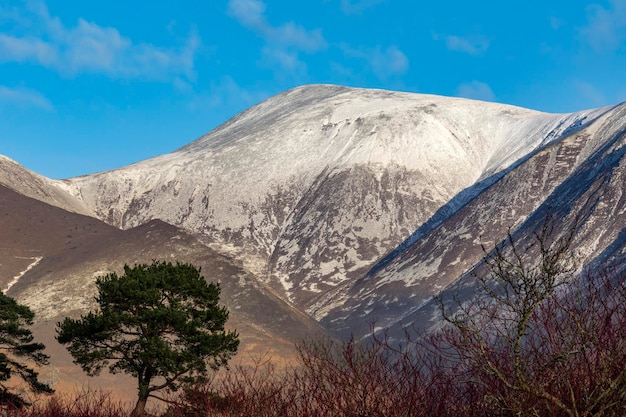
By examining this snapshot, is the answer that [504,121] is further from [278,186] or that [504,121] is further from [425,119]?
[278,186]

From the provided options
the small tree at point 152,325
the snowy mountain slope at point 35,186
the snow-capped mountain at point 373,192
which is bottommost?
the small tree at point 152,325

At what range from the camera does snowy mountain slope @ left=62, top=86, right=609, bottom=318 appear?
113625 millimetres

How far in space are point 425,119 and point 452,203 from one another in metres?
31.0

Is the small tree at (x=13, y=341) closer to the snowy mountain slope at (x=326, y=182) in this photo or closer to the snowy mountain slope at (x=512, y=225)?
the snowy mountain slope at (x=512, y=225)

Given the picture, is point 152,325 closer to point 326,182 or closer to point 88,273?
point 88,273

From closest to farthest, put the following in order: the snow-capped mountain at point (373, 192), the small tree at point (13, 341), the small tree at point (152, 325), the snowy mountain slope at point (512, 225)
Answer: the small tree at point (13, 341)
the small tree at point (152, 325)
the snowy mountain slope at point (512, 225)
the snow-capped mountain at point (373, 192)

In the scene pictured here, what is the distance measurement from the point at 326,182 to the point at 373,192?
31.9 ft

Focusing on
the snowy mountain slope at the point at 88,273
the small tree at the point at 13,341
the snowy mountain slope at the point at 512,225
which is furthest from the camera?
the snowy mountain slope at the point at 512,225

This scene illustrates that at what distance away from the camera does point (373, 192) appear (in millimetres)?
122250

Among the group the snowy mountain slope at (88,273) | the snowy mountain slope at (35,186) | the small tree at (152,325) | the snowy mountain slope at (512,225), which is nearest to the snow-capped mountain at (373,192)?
the snowy mountain slope at (512,225)

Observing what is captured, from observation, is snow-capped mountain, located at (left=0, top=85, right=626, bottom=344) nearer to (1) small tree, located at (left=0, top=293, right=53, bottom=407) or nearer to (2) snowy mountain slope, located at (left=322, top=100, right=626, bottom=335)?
(2) snowy mountain slope, located at (left=322, top=100, right=626, bottom=335)

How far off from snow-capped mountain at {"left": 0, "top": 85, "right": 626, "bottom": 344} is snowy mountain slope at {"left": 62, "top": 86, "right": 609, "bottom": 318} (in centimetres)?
29

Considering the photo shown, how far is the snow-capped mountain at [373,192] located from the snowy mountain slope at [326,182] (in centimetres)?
29

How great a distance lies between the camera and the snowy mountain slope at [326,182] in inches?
4473
